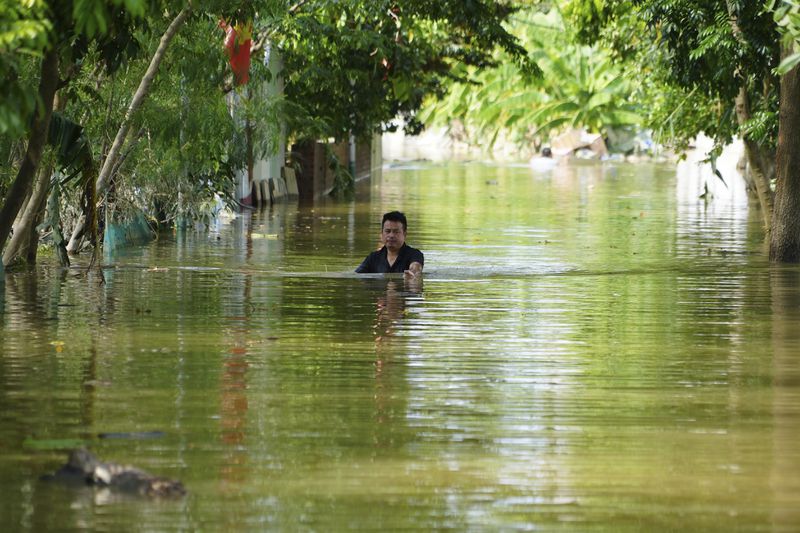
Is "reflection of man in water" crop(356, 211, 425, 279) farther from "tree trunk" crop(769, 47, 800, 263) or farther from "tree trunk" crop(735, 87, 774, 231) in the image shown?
"tree trunk" crop(735, 87, 774, 231)

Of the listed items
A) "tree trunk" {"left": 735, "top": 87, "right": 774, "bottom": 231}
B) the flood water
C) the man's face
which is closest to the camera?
the flood water

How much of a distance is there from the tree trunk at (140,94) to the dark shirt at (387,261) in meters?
2.90

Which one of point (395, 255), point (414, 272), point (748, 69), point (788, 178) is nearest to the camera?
point (414, 272)

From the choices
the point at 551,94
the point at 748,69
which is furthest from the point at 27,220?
the point at 551,94

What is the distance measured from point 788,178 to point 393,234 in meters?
5.75

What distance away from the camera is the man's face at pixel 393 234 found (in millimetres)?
15341

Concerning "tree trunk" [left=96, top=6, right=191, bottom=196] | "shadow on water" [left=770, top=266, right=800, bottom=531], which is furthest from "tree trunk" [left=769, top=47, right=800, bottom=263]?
"tree trunk" [left=96, top=6, right=191, bottom=196]

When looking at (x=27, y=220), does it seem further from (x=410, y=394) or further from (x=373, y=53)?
(x=373, y=53)

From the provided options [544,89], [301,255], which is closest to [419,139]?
[544,89]

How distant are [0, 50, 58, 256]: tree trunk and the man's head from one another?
4.65 m

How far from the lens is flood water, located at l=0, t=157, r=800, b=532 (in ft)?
22.2

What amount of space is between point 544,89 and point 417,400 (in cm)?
6414

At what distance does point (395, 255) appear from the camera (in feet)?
52.5

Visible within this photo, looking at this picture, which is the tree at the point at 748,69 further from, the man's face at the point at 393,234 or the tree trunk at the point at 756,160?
the man's face at the point at 393,234
